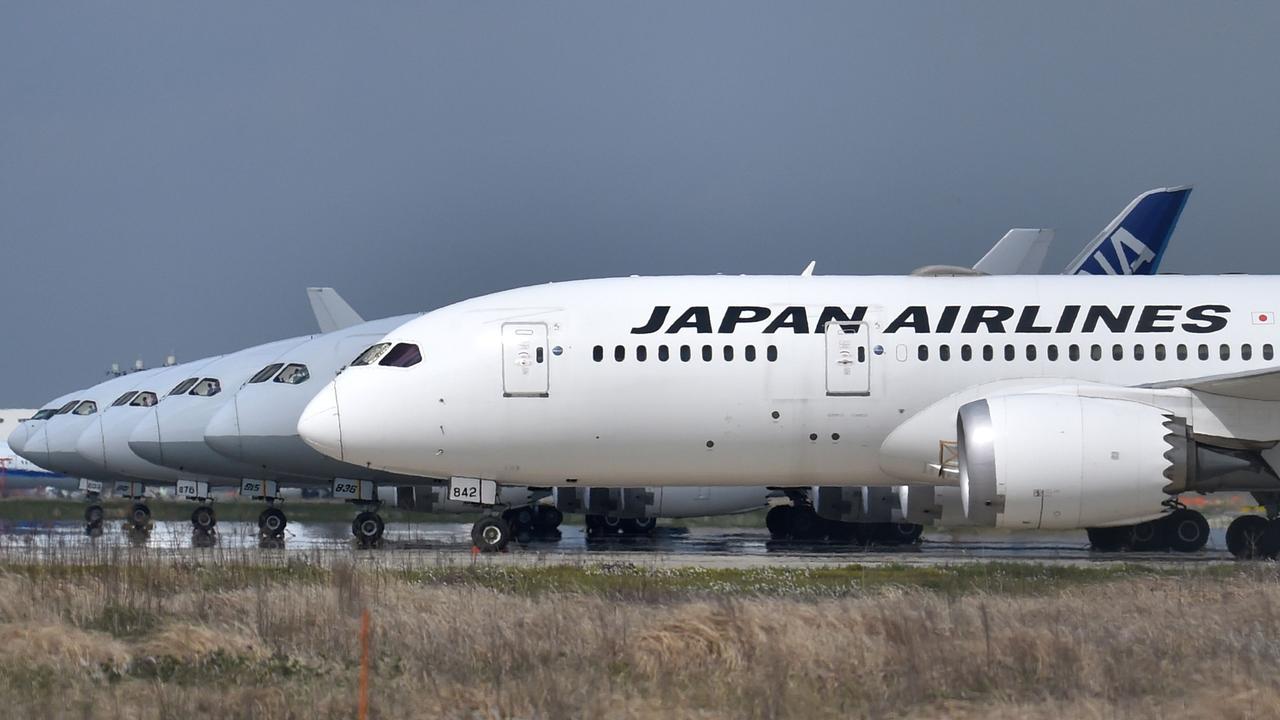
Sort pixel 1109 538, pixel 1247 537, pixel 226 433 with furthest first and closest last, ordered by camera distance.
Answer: pixel 226 433 → pixel 1109 538 → pixel 1247 537

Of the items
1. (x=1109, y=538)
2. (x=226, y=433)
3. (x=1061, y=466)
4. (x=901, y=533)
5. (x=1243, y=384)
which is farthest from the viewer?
(x=226, y=433)

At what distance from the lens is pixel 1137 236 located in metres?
31.6

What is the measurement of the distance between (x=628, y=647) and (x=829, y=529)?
1886cm

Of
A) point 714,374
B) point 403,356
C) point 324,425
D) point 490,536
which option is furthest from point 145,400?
point 714,374

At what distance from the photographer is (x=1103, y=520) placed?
20.5 meters

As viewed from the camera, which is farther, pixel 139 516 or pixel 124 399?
pixel 124 399

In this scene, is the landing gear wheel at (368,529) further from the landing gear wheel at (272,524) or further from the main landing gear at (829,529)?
the main landing gear at (829,529)

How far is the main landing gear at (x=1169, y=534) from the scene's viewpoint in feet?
81.1

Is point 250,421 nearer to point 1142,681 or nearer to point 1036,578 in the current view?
point 1036,578

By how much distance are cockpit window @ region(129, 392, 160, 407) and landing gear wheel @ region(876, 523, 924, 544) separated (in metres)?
16.6

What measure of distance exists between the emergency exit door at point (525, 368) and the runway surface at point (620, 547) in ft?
7.55

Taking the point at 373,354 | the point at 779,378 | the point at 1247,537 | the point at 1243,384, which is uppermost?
the point at 373,354

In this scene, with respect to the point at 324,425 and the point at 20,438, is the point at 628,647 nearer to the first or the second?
the point at 324,425

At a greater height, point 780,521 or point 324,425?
point 324,425
